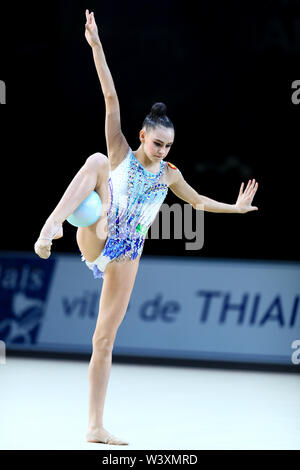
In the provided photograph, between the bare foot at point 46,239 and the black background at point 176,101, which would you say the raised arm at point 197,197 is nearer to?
the bare foot at point 46,239

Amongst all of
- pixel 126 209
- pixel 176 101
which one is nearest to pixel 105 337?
pixel 126 209

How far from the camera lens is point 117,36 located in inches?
276

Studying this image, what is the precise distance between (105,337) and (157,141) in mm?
852

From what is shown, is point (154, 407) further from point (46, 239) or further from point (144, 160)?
point (46, 239)

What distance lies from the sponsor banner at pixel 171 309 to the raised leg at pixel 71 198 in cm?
329

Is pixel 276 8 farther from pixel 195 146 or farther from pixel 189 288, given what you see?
pixel 189 288

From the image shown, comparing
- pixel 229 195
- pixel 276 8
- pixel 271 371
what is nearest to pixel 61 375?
pixel 271 371

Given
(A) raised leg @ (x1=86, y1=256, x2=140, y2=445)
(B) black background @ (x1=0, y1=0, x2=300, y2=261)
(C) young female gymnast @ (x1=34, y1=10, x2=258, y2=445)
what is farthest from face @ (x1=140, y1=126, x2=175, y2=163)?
(B) black background @ (x1=0, y1=0, x2=300, y2=261)

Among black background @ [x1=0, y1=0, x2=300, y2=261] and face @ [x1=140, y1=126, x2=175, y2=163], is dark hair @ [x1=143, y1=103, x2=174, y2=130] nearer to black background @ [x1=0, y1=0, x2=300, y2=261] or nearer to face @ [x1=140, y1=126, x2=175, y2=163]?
face @ [x1=140, y1=126, x2=175, y2=163]

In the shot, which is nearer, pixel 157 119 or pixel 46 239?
pixel 46 239

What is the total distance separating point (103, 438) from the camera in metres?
3.24

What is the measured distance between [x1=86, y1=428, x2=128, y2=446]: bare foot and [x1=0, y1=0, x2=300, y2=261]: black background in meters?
3.78

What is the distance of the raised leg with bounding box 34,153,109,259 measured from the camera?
2.98m

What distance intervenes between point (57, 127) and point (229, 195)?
1729mm
